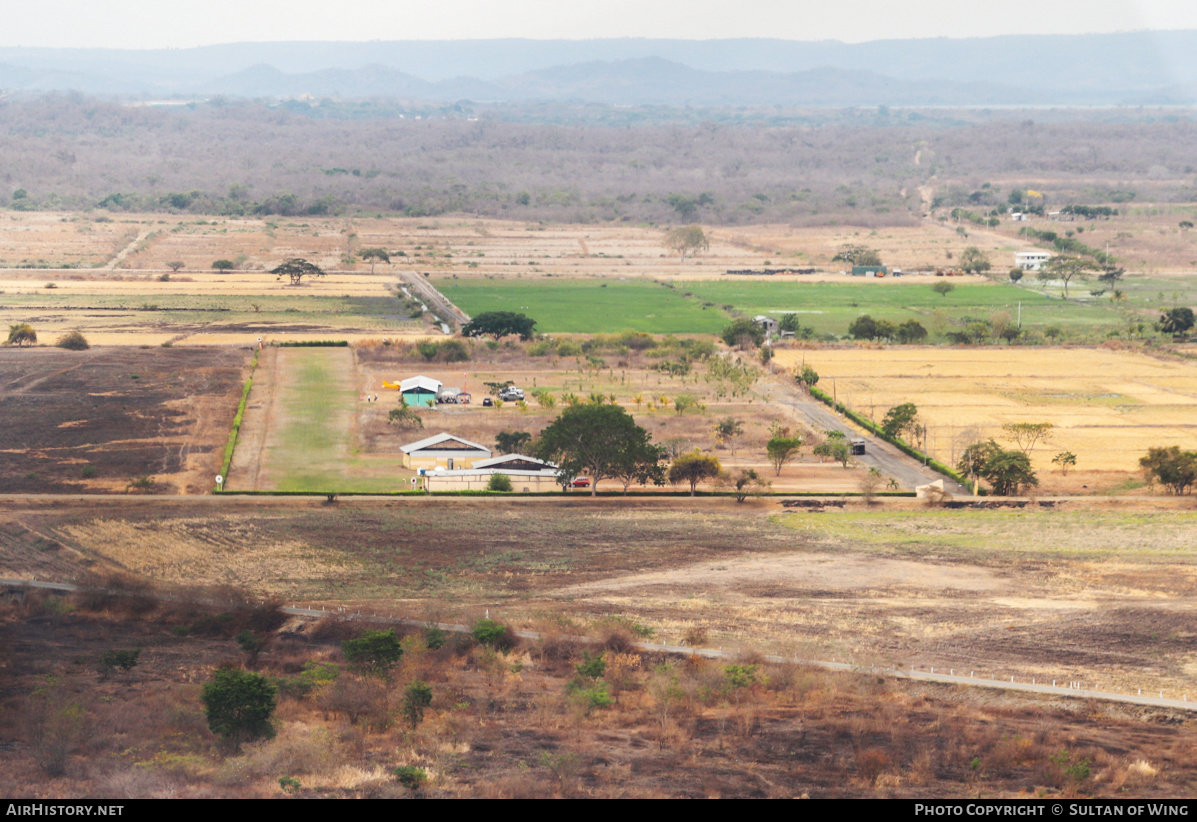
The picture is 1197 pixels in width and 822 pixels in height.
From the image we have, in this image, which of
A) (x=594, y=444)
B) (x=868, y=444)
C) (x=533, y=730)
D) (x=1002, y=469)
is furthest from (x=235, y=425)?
(x=533, y=730)

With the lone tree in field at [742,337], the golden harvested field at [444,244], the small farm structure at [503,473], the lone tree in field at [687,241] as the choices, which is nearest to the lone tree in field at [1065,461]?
the small farm structure at [503,473]

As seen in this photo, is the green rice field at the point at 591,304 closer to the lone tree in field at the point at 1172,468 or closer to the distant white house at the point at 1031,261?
the distant white house at the point at 1031,261

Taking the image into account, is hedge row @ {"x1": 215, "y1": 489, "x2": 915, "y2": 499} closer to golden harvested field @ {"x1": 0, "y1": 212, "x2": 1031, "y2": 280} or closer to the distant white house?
golden harvested field @ {"x1": 0, "y1": 212, "x2": 1031, "y2": 280}

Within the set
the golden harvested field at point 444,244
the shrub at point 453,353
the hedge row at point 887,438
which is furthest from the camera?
the golden harvested field at point 444,244

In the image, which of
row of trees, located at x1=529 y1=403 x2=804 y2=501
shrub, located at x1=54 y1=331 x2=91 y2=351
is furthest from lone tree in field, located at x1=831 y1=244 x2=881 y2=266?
row of trees, located at x1=529 y1=403 x2=804 y2=501

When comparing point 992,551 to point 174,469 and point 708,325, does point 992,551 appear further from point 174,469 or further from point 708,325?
point 708,325

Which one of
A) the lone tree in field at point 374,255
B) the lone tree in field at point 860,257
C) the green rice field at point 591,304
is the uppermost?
the lone tree in field at point 860,257

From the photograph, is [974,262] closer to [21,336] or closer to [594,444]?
[594,444]
